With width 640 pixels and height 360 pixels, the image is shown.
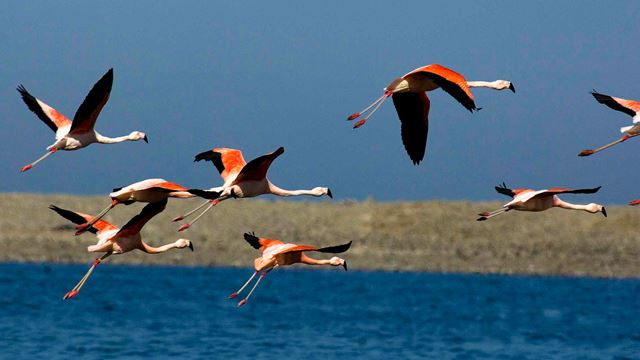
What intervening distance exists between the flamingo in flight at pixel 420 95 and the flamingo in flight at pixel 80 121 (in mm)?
2216

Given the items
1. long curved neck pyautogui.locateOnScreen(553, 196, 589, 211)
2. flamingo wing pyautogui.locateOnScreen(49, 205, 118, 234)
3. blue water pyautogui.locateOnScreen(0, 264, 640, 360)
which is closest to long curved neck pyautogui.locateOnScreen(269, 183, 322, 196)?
flamingo wing pyautogui.locateOnScreen(49, 205, 118, 234)

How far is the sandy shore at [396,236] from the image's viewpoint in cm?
4588

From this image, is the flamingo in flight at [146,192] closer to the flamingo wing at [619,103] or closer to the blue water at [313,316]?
the flamingo wing at [619,103]

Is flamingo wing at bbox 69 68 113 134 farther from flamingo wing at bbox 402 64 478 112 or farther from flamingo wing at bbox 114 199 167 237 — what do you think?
flamingo wing at bbox 402 64 478 112

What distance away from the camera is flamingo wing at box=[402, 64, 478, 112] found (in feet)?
33.1

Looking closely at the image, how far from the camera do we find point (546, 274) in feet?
150

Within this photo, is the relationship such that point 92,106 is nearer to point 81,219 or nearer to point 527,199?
point 81,219

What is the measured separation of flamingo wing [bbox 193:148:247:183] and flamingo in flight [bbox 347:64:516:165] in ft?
4.93

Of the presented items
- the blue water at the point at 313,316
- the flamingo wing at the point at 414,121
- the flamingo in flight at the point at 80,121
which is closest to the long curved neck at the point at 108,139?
the flamingo in flight at the point at 80,121

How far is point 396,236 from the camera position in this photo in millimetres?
48375

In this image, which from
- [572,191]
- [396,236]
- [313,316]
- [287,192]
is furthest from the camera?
[396,236]

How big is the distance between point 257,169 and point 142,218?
109cm

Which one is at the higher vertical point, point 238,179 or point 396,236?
point 396,236


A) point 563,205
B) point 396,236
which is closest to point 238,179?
point 563,205
